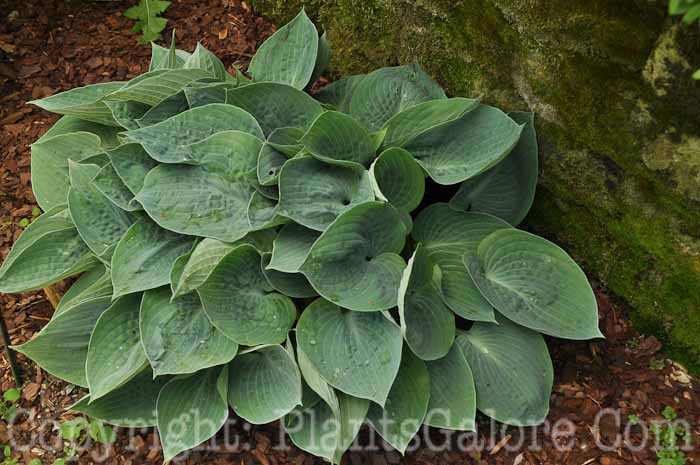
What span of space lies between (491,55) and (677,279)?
39.9 inches

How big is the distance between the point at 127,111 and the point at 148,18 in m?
1.11

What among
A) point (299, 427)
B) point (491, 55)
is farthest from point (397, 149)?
point (299, 427)

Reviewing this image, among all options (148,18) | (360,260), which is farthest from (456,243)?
(148,18)

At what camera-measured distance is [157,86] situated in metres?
2.64

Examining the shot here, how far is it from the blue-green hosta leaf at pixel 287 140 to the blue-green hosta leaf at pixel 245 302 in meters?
0.36

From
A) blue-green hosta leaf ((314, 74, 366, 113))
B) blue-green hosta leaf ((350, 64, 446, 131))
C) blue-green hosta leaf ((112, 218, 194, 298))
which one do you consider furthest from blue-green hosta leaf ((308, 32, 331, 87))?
blue-green hosta leaf ((112, 218, 194, 298))

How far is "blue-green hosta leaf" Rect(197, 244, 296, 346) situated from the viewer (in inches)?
90.4

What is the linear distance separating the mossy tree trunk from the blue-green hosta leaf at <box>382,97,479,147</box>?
0.70ft

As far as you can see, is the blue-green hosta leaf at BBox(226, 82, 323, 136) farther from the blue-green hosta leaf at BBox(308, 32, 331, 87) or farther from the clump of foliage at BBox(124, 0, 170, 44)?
the clump of foliage at BBox(124, 0, 170, 44)

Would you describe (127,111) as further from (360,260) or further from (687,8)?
(687,8)

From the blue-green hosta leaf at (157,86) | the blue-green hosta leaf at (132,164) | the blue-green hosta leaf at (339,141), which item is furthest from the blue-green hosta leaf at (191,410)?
the blue-green hosta leaf at (157,86)

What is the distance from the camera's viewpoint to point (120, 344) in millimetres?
2422

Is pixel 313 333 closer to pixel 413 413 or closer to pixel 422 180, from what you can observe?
pixel 413 413

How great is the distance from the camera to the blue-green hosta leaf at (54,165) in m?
2.82
